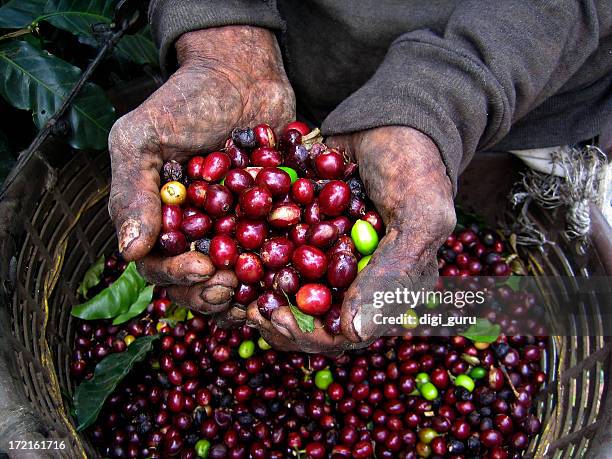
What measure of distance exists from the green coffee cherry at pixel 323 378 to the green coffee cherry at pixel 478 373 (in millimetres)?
678

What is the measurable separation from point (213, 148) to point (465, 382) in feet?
5.13

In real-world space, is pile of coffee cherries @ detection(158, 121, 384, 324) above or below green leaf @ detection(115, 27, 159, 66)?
below

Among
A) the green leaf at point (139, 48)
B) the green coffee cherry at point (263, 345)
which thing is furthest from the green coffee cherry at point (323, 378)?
the green leaf at point (139, 48)

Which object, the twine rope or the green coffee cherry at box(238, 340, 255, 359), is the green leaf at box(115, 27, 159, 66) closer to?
the green coffee cherry at box(238, 340, 255, 359)

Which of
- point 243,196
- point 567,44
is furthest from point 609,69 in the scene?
point 243,196

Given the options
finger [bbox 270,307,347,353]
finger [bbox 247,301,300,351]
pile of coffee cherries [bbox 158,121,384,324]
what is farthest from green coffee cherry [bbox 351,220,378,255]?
finger [bbox 247,301,300,351]

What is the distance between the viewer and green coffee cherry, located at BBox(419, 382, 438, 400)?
2623mm

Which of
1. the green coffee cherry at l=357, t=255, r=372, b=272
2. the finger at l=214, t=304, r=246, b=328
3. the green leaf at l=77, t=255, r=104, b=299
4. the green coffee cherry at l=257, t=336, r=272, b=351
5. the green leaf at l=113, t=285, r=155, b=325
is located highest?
the green coffee cherry at l=357, t=255, r=372, b=272

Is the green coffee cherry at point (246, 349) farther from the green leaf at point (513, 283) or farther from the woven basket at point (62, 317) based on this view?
the green leaf at point (513, 283)

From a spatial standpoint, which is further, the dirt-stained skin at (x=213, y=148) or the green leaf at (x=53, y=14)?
the green leaf at (x=53, y=14)

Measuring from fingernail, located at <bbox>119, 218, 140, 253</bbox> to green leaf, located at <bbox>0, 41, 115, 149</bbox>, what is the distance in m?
0.91

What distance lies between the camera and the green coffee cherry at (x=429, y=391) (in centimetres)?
262

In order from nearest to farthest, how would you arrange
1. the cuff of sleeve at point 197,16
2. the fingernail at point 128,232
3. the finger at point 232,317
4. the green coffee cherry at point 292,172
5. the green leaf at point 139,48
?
the fingernail at point 128,232 < the finger at point 232,317 < the green coffee cherry at point 292,172 < the cuff of sleeve at point 197,16 < the green leaf at point 139,48

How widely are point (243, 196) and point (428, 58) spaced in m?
0.97
